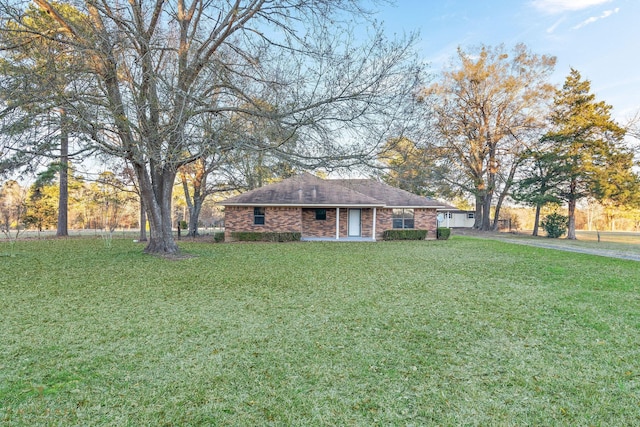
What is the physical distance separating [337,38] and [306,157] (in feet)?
8.53

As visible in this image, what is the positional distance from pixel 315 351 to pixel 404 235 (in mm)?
15847

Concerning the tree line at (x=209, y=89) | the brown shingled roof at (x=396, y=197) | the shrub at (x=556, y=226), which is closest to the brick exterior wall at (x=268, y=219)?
the brown shingled roof at (x=396, y=197)

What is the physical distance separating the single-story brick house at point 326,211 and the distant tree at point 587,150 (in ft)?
33.2

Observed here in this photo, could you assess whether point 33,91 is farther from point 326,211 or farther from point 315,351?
point 326,211

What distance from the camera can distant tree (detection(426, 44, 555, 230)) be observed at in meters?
24.4

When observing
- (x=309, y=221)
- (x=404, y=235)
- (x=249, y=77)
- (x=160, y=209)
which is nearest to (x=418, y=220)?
(x=404, y=235)

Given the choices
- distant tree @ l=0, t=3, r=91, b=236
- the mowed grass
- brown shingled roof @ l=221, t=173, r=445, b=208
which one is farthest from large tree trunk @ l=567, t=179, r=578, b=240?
distant tree @ l=0, t=3, r=91, b=236

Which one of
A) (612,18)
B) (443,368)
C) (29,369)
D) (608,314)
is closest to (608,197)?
(612,18)

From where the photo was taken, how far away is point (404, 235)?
18.5 m

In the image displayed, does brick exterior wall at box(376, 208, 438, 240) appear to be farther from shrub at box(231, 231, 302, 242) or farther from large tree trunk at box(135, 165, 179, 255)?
large tree trunk at box(135, 165, 179, 255)

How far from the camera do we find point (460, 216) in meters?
37.9

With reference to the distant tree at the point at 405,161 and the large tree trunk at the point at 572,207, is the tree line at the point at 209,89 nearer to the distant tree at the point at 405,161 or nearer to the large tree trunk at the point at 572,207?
the distant tree at the point at 405,161

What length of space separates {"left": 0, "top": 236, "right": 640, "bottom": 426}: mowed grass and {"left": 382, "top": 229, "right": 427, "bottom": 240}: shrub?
11.1m

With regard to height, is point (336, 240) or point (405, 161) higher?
point (405, 161)
